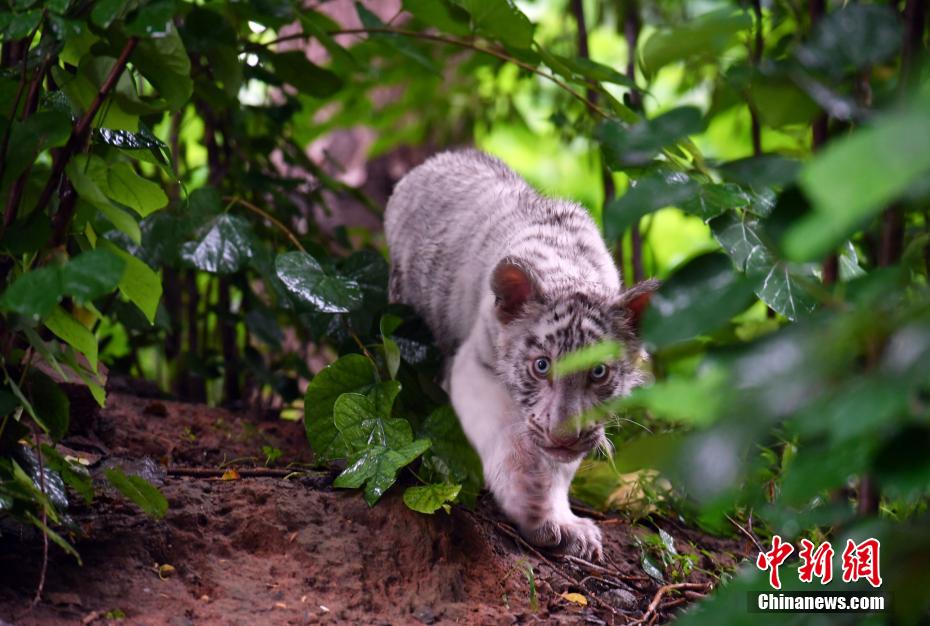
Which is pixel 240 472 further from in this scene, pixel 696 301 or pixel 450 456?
pixel 696 301

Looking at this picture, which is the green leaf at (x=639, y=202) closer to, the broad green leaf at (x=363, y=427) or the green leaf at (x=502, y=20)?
the broad green leaf at (x=363, y=427)

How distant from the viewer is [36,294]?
145 centimetres

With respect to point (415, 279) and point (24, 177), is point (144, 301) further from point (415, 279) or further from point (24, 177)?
point (415, 279)

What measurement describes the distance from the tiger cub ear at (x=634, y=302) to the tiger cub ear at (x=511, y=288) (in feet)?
0.84

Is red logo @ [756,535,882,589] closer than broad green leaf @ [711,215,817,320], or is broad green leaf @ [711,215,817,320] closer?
red logo @ [756,535,882,589]

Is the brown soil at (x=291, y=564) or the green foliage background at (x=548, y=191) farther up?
the green foliage background at (x=548, y=191)

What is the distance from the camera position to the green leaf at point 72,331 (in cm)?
188

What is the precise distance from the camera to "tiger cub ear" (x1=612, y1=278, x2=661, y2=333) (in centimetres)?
283

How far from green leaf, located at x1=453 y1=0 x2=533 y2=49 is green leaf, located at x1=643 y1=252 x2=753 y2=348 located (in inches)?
64.8

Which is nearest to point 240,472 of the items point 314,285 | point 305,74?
point 314,285

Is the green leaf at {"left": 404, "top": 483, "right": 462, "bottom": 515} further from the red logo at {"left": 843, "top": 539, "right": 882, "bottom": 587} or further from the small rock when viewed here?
the red logo at {"left": 843, "top": 539, "right": 882, "bottom": 587}

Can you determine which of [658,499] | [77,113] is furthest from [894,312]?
[658,499]

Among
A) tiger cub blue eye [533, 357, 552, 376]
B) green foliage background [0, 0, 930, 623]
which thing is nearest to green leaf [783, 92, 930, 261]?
green foliage background [0, 0, 930, 623]

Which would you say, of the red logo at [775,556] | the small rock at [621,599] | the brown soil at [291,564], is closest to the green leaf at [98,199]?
the brown soil at [291,564]
